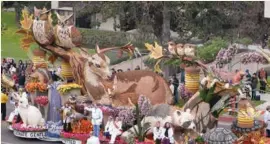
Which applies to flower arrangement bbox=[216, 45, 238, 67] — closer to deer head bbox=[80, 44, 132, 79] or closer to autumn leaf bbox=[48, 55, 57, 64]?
deer head bbox=[80, 44, 132, 79]

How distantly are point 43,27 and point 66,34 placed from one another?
834mm

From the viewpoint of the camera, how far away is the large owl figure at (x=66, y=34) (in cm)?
2791

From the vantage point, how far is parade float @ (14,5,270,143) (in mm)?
25219

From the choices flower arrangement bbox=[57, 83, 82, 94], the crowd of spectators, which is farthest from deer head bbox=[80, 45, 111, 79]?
the crowd of spectators

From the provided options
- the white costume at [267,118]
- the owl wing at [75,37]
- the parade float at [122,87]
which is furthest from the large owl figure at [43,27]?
the white costume at [267,118]

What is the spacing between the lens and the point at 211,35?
37.5 metres

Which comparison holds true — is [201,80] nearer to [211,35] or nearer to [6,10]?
[211,35]

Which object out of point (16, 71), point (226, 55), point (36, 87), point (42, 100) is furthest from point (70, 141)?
point (16, 71)

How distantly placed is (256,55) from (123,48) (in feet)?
16.5

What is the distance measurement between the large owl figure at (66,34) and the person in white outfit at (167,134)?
17.2 ft

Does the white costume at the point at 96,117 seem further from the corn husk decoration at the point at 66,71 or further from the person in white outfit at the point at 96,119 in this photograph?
the corn husk decoration at the point at 66,71

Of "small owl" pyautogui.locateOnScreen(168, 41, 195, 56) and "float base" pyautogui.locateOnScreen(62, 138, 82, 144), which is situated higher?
"small owl" pyautogui.locateOnScreen(168, 41, 195, 56)

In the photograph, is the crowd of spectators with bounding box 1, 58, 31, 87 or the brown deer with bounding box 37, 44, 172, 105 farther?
the crowd of spectators with bounding box 1, 58, 31, 87

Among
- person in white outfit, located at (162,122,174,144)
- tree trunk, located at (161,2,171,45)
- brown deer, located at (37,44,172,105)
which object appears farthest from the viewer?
tree trunk, located at (161,2,171,45)
